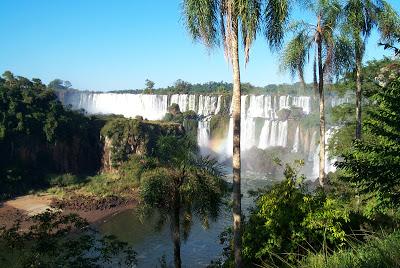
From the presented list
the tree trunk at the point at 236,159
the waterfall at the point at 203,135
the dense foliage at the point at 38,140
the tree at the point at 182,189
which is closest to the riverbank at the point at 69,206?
the dense foliage at the point at 38,140

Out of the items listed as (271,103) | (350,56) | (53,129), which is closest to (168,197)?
(350,56)

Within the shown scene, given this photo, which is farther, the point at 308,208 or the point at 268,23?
the point at 308,208

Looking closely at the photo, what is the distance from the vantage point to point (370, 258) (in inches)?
158

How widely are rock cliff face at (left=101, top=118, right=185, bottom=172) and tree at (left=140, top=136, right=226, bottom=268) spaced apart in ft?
128

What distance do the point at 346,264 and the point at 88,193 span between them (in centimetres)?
4352

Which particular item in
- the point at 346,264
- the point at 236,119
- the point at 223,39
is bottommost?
the point at 346,264

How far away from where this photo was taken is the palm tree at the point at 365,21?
1457 centimetres

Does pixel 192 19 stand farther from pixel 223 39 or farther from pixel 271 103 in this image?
pixel 271 103

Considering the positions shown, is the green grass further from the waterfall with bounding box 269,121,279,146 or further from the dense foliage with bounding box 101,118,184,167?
the waterfall with bounding box 269,121,279,146

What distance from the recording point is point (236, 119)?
945 centimetres

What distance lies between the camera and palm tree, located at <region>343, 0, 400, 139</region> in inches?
574

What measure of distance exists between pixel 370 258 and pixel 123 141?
2093 inches

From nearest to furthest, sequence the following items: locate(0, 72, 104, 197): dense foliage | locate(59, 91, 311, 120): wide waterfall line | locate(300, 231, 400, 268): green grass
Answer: locate(300, 231, 400, 268): green grass
locate(0, 72, 104, 197): dense foliage
locate(59, 91, 311, 120): wide waterfall line

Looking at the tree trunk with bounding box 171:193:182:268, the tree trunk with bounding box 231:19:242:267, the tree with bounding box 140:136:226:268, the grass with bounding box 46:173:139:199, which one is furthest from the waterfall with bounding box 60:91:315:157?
the tree trunk with bounding box 231:19:242:267
